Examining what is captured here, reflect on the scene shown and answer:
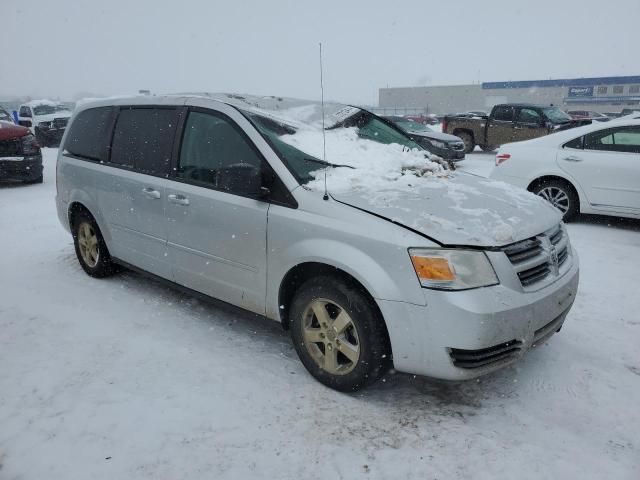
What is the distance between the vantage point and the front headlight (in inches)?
94.0

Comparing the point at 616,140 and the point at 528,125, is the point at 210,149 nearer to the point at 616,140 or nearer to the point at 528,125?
the point at 616,140

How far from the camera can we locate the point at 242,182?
2.81 meters

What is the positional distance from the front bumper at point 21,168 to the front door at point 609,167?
389 inches

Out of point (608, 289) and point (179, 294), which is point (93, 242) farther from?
point (608, 289)

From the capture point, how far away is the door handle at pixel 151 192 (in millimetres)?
3630

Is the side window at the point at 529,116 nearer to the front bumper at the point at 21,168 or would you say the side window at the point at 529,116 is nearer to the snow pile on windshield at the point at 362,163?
the snow pile on windshield at the point at 362,163

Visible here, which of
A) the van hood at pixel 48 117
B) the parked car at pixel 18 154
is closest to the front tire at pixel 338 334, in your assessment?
the parked car at pixel 18 154

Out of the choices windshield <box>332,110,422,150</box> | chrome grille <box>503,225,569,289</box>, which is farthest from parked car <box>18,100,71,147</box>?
chrome grille <box>503,225,569,289</box>

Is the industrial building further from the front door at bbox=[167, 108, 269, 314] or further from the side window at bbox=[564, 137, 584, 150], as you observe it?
the front door at bbox=[167, 108, 269, 314]

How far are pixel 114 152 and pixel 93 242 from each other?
98cm

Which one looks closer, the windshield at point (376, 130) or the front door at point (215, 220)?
the front door at point (215, 220)

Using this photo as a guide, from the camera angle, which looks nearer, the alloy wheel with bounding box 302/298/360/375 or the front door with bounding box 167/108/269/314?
the alloy wheel with bounding box 302/298/360/375

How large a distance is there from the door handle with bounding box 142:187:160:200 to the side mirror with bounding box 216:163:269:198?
3.16ft

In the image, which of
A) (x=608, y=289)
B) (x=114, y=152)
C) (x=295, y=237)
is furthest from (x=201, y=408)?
(x=608, y=289)
